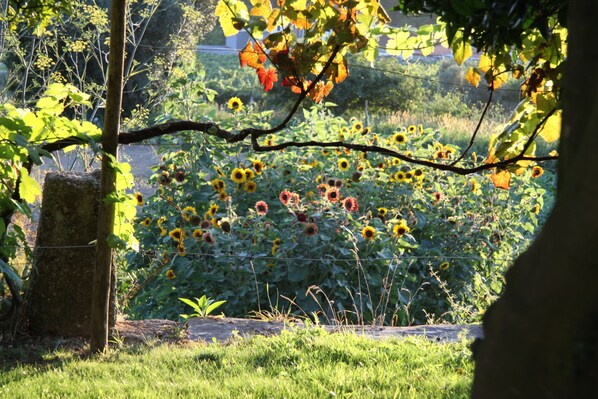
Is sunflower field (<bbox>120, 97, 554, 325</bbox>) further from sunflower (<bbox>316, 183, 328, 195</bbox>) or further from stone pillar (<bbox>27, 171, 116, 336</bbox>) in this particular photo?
stone pillar (<bbox>27, 171, 116, 336</bbox>)

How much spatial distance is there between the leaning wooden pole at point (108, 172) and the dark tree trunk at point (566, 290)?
265cm

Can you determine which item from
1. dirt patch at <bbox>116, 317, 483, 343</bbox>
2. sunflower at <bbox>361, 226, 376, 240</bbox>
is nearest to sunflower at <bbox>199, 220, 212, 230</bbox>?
dirt patch at <bbox>116, 317, 483, 343</bbox>

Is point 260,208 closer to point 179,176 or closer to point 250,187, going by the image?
point 250,187

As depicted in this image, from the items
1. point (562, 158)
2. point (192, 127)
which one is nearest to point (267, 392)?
point (192, 127)

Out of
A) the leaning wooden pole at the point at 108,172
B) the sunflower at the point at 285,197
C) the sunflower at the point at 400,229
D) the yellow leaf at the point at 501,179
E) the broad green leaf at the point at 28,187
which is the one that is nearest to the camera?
the yellow leaf at the point at 501,179

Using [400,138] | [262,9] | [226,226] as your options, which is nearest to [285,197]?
[226,226]

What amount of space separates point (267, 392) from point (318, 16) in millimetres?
1473

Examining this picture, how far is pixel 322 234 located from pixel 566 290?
4.38 meters

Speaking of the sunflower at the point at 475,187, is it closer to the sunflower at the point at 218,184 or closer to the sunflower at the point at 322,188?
the sunflower at the point at 322,188

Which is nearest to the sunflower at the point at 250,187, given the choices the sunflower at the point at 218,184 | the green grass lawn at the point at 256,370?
the sunflower at the point at 218,184

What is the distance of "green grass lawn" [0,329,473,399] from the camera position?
3400 millimetres

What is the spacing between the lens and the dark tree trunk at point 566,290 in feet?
3.37

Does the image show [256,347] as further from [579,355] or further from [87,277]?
[579,355]

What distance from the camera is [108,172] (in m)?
3.78
